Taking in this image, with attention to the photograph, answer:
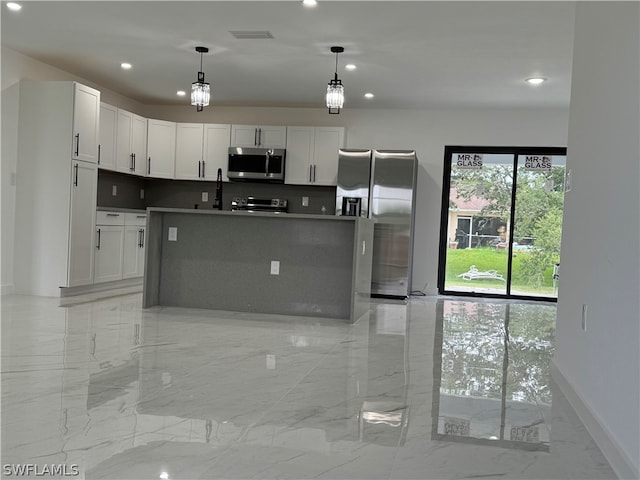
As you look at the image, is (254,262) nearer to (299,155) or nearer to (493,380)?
(493,380)

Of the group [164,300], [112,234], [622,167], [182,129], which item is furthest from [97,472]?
[182,129]

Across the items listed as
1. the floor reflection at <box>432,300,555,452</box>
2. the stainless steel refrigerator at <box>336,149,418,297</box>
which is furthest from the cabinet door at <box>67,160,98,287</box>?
the floor reflection at <box>432,300,555,452</box>

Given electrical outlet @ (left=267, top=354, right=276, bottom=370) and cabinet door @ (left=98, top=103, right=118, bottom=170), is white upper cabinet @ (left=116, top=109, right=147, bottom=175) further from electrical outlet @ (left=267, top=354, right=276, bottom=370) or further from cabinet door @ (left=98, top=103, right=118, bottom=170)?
electrical outlet @ (left=267, top=354, right=276, bottom=370)

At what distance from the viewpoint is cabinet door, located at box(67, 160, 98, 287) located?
19.6 feet

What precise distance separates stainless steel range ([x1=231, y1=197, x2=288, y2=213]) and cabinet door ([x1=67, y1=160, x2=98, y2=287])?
209 cm

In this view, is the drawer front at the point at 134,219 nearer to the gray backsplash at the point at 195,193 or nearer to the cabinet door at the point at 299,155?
the gray backsplash at the point at 195,193

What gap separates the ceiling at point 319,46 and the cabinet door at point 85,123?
0.39m

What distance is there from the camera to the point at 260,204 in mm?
7809

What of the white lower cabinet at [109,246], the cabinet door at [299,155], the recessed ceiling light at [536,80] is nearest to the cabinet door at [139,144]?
the white lower cabinet at [109,246]

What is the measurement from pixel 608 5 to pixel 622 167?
95 cm

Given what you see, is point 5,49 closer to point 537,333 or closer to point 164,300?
point 164,300

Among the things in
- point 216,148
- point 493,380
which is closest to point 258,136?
point 216,148

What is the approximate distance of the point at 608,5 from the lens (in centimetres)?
278

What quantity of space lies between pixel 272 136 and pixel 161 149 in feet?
5.11
